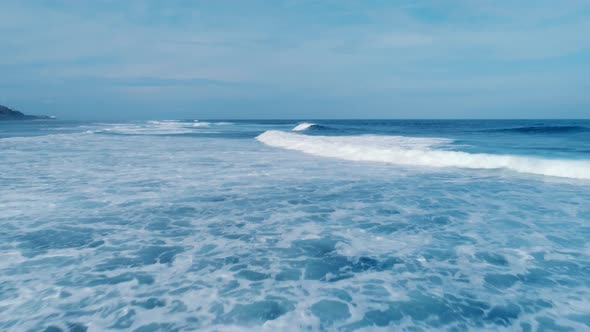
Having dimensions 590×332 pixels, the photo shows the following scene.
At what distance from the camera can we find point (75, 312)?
3.28 m

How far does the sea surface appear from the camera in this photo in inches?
130

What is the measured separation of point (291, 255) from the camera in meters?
4.61

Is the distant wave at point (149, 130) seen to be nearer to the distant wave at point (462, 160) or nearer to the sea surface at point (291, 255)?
the distant wave at point (462, 160)

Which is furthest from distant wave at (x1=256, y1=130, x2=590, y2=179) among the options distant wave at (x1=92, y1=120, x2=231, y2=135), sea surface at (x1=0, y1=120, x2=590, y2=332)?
distant wave at (x1=92, y1=120, x2=231, y2=135)

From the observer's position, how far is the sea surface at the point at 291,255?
3.29 meters

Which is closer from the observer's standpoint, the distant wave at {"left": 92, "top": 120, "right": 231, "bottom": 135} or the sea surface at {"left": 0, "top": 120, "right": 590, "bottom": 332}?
the sea surface at {"left": 0, "top": 120, "right": 590, "bottom": 332}

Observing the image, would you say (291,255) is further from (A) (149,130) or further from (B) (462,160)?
(A) (149,130)

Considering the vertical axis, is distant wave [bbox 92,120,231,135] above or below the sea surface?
above

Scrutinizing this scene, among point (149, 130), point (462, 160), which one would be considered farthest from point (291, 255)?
point (149, 130)

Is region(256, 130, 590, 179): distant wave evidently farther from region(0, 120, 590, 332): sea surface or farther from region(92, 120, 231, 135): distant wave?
region(92, 120, 231, 135): distant wave

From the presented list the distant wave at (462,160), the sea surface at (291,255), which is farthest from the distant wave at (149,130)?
the sea surface at (291,255)

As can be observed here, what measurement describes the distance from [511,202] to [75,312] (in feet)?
23.4

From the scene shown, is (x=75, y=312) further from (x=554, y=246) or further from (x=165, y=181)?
(x=165, y=181)

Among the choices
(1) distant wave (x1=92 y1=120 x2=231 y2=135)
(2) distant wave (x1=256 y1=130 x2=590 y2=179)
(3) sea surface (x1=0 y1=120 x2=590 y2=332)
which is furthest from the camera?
(1) distant wave (x1=92 y1=120 x2=231 y2=135)
